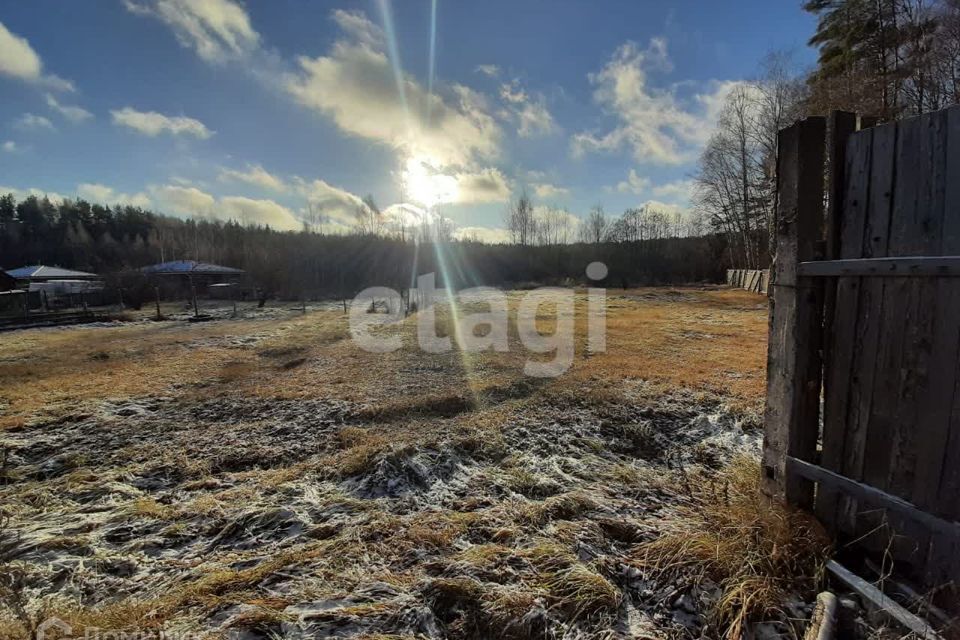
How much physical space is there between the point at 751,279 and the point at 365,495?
25.1 m

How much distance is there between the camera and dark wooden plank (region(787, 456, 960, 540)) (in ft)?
4.34

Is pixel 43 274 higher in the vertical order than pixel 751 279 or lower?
higher

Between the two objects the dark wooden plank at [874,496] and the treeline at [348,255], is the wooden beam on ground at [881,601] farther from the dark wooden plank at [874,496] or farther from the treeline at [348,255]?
the treeline at [348,255]

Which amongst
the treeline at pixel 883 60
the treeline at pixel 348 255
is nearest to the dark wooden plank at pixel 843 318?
the treeline at pixel 883 60

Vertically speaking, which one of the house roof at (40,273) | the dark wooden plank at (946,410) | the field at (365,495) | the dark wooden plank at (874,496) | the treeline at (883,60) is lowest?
the field at (365,495)

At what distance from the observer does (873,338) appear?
1.52 m

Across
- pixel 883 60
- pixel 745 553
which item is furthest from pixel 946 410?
pixel 883 60

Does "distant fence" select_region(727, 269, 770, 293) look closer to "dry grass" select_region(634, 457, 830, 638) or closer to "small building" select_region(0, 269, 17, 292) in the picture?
"dry grass" select_region(634, 457, 830, 638)

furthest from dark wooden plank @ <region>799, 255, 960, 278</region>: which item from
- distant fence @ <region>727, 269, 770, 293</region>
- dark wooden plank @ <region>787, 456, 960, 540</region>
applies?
distant fence @ <region>727, 269, 770, 293</region>

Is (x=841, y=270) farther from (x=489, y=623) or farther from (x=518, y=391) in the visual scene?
(x=518, y=391)

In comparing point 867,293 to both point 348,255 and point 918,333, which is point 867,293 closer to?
point 918,333

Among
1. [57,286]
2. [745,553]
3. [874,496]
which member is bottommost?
[745,553]

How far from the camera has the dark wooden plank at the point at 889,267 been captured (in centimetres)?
127

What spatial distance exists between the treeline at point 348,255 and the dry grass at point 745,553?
27.7 m
